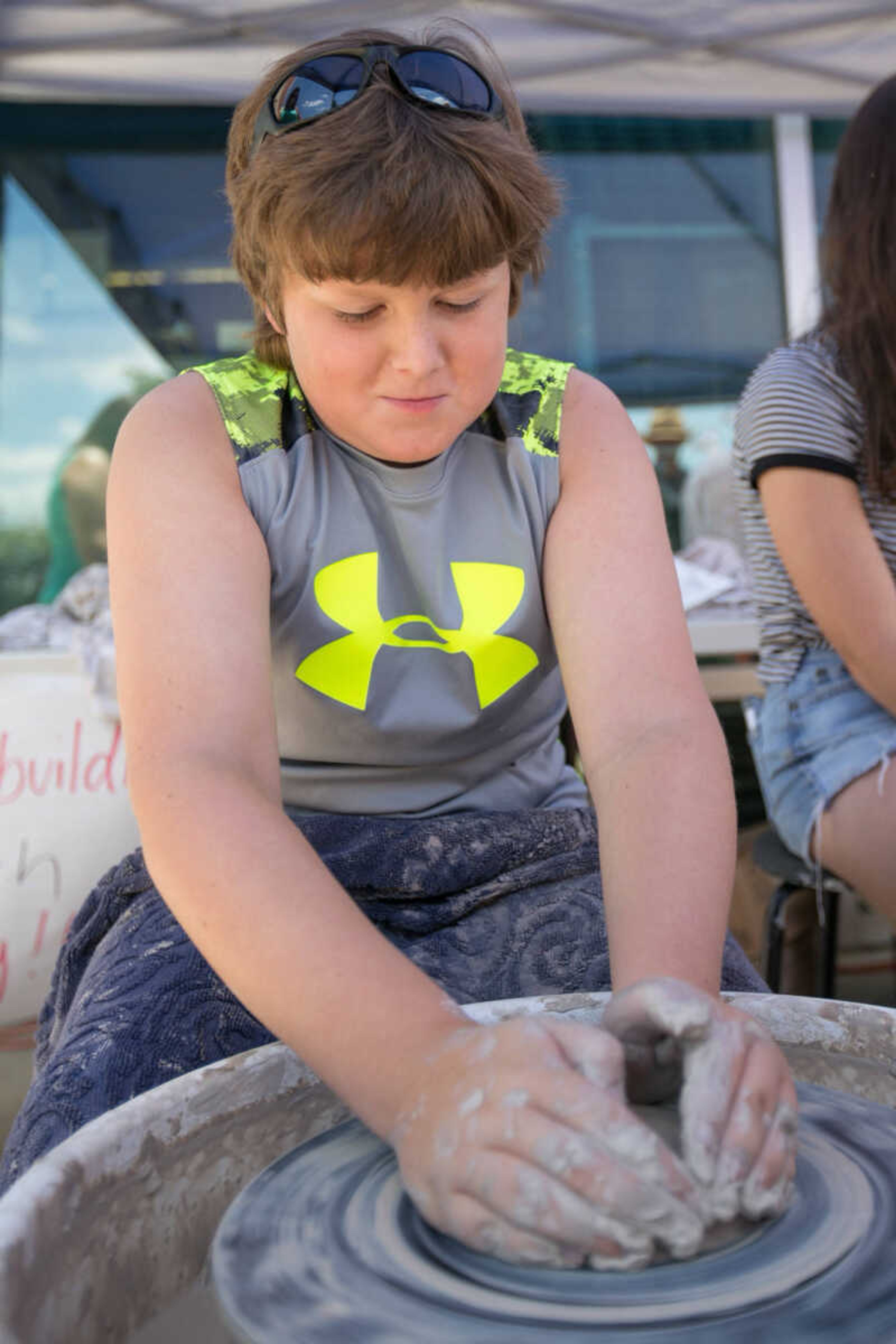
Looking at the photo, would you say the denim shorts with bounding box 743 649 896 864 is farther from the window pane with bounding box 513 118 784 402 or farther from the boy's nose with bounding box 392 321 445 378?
the window pane with bounding box 513 118 784 402

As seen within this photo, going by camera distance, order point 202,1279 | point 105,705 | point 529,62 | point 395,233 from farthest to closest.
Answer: point 529,62 → point 105,705 → point 395,233 → point 202,1279

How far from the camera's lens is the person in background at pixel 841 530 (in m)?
1.59

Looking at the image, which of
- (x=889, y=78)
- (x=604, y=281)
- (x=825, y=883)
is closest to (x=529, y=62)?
(x=604, y=281)

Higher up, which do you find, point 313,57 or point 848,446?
point 313,57

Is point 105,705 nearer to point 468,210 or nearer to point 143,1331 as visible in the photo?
point 468,210

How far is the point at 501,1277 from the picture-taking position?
0.60 metres

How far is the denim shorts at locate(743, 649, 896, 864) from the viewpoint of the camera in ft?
5.27

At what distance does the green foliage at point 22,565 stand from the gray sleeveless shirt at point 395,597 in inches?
131

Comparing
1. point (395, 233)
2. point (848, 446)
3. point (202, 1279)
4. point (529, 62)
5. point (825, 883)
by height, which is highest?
point (529, 62)

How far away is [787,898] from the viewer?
1.80 m

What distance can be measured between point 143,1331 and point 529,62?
3.80 m

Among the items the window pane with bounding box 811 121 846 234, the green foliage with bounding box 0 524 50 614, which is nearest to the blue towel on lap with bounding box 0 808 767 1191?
the green foliage with bounding box 0 524 50 614

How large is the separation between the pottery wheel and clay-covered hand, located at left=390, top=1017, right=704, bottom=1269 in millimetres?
16

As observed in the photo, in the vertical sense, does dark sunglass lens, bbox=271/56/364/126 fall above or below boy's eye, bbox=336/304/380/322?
above
